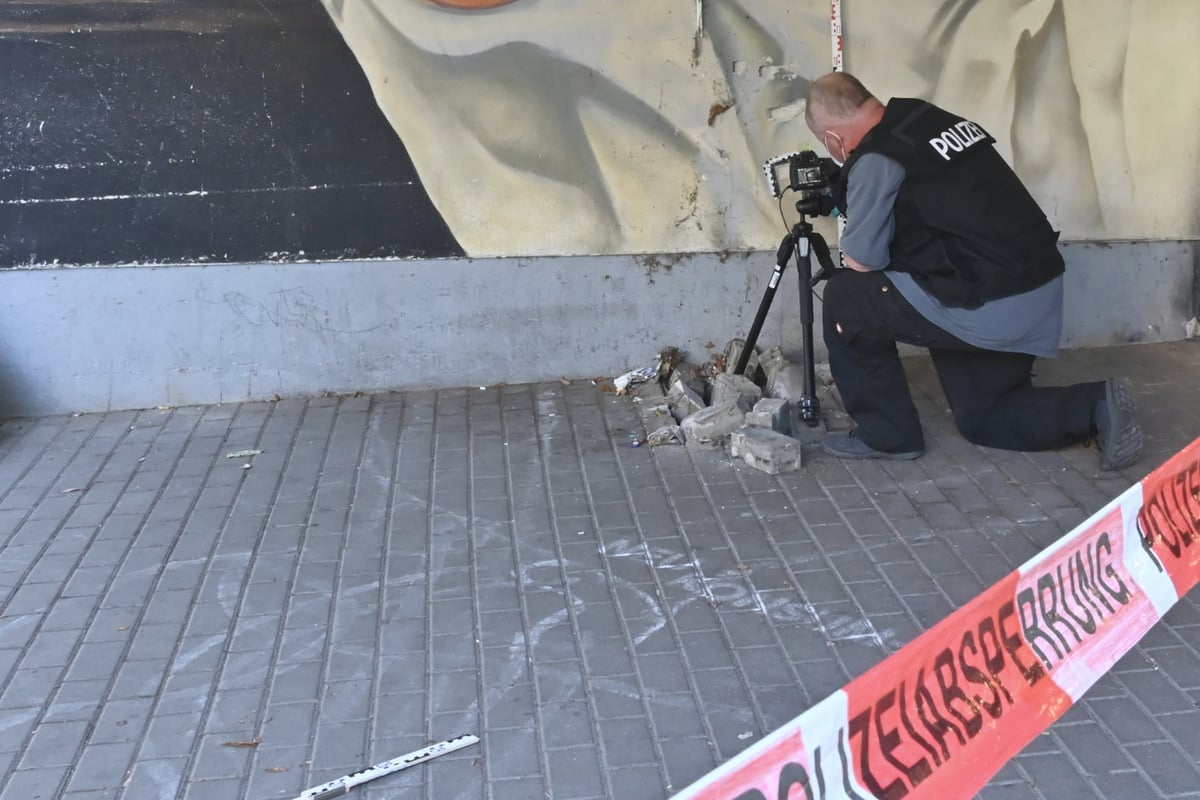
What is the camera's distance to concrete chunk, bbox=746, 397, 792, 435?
225 inches

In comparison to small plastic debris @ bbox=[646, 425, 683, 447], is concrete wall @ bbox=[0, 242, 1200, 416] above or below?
above

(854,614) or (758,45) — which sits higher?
(758,45)

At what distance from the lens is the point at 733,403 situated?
5883mm

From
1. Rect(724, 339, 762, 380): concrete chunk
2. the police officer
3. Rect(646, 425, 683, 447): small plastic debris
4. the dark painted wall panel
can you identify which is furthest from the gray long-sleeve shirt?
the dark painted wall panel

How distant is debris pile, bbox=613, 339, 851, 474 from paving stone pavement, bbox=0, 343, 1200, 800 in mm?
127

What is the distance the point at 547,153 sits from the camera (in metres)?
6.43

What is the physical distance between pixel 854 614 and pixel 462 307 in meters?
3.11

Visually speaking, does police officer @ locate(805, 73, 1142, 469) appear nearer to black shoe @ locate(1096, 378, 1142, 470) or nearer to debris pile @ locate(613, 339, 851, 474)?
black shoe @ locate(1096, 378, 1142, 470)

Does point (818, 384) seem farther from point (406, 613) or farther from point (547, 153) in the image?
point (406, 613)

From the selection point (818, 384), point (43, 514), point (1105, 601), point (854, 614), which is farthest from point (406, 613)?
point (818, 384)

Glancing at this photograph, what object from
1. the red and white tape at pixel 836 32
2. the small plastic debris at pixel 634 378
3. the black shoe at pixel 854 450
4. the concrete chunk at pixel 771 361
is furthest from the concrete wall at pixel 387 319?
the black shoe at pixel 854 450

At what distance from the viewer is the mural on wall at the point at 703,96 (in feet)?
20.5

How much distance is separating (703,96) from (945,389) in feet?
6.75

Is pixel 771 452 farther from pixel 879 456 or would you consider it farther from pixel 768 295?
pixel 768 295
